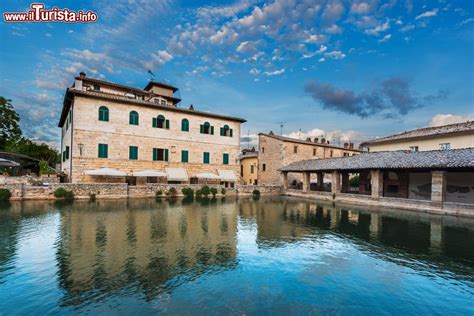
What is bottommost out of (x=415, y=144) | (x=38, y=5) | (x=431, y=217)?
(x=431, y=217)

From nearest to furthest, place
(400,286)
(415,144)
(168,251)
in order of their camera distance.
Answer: (400,286) < (168,251) < (415,144)

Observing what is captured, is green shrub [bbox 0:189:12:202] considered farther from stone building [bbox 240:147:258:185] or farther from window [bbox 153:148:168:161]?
stone building [bbox 240:147:258:185]

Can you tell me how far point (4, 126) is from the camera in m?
36.7

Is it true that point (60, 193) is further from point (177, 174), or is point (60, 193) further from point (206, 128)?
point (206, 128)

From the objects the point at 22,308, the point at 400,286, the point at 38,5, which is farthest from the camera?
the point at 38,5

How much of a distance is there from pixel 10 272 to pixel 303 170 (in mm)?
27190

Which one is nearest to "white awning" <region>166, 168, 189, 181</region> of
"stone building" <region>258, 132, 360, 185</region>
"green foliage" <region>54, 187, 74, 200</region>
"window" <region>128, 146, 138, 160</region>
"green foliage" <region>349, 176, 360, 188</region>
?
"window" <region>128, 146, 138, 160</region>

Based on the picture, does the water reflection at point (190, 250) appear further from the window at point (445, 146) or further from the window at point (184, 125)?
the window at point (184, 125)

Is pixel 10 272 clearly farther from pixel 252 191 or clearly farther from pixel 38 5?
pixel 252 191

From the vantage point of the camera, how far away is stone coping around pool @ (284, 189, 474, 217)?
56.0ft

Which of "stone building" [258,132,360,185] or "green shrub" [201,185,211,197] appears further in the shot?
"stone building" [258,132,360,185]

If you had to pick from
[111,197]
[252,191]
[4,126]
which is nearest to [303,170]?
[252,191]

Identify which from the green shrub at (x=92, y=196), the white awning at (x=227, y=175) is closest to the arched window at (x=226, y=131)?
the white awning at (x=227, y=175)

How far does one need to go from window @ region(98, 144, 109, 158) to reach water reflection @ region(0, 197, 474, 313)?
8.96 m
